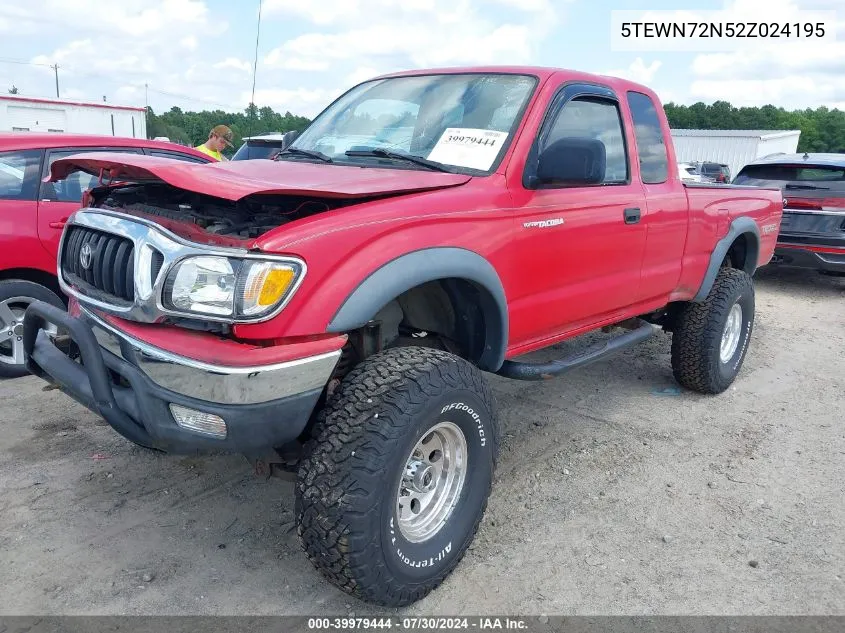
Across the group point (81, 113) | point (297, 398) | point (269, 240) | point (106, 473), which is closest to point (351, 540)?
point (297, 398)

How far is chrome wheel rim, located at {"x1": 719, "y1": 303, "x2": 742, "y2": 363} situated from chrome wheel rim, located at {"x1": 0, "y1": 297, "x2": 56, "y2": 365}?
4.99 meters

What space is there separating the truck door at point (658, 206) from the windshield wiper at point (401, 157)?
1468 millimetres

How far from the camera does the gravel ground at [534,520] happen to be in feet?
9.17

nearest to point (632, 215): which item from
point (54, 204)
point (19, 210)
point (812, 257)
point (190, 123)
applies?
point (54, 204)

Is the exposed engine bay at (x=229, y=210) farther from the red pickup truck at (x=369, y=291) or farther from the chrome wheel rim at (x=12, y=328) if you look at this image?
the chrome wheel rim at (x=12, y=328)

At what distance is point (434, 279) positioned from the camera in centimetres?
276

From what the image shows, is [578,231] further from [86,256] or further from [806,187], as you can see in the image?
[806,187]

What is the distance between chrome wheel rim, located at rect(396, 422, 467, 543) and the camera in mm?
2801

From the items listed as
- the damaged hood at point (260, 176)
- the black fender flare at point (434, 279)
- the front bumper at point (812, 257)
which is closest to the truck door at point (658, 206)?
the black fender flare at point (434, 279)

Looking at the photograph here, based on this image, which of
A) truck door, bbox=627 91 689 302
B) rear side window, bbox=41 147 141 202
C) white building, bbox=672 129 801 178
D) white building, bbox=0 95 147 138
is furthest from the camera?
white building, bbox=672 129 801 178

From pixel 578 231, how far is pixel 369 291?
1.44 meters

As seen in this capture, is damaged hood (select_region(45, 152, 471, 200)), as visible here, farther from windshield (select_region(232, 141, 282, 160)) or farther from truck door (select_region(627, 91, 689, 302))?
windshield (select_region(232, 141, 282, 160))

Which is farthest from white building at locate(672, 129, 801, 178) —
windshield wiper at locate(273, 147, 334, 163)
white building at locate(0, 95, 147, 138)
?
windshield wiper at locate(273, 147, 334, 163)

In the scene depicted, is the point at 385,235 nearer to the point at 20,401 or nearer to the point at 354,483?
the point at 354,483
